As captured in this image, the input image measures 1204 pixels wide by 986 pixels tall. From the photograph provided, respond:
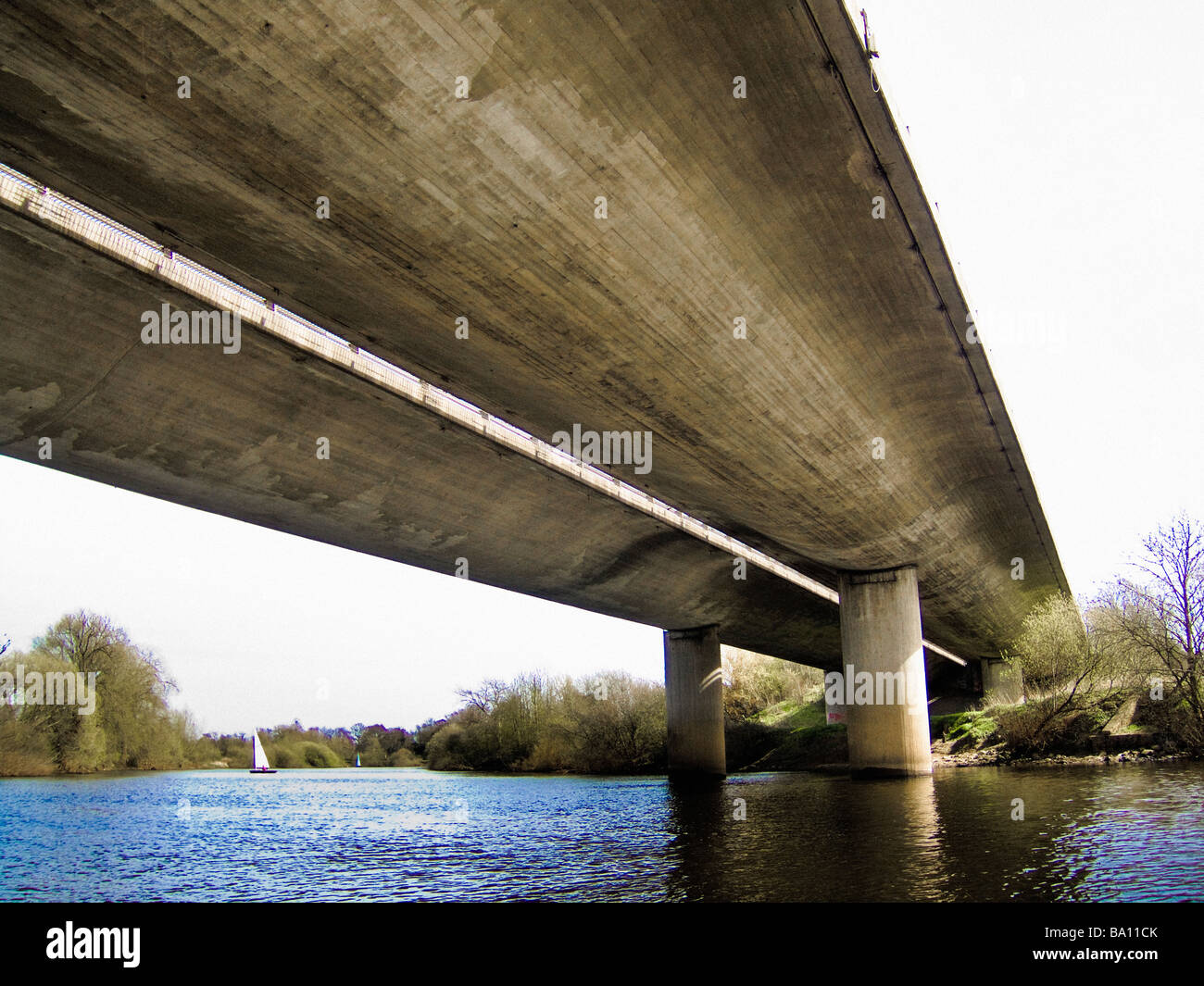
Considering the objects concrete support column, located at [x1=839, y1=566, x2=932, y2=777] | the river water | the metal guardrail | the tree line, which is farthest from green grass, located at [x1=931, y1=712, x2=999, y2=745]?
the metal guardrail

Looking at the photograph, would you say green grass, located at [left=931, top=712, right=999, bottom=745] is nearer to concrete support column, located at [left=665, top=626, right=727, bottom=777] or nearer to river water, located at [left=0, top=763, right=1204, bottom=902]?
river water, located at [left=0, top=763, right=1204, bottom=902]

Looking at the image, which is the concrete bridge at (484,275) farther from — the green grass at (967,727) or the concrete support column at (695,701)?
the concrete support column at (695,701)

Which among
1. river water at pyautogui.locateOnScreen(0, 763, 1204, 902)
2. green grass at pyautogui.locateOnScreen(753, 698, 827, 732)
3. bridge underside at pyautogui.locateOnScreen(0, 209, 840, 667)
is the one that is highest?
bridge underside at pyautogui.locateOnScreen(0, 209, 840, 667)

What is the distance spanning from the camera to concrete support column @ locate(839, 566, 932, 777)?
2848cm

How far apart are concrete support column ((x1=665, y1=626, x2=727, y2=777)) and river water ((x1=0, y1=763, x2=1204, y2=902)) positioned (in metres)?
14.3

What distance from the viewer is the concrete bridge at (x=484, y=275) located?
421 inches

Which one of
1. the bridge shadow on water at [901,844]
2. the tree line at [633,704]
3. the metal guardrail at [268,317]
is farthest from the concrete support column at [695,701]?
the bridge shadow on water at [901,844]

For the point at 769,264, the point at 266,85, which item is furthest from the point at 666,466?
the point at 266,85

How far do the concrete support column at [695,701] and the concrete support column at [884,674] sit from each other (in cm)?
1023

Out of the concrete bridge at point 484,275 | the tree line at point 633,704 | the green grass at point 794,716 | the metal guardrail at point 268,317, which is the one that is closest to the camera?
the concrete bridge at point 484,275

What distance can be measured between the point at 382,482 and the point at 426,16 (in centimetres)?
1398

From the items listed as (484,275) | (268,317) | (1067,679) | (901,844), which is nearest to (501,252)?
(484,275)

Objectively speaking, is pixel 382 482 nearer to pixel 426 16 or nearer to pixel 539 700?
pixel 426 16
